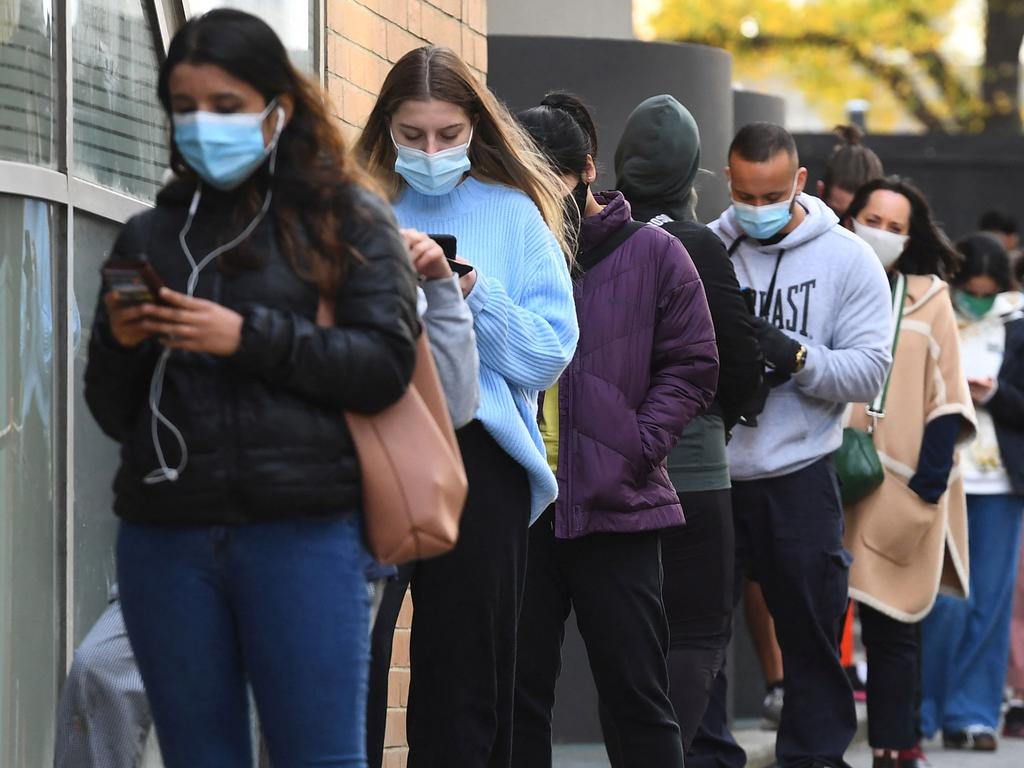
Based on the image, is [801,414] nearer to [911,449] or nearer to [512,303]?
[911,449]

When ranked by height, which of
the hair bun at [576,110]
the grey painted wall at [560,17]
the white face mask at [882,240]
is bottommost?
the white face mask at [882,240]

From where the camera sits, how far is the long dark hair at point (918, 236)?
7332mm

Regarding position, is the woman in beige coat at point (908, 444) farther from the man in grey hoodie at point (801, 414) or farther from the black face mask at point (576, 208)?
the black face mask at point (576, 208)

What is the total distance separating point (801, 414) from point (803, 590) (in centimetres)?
54

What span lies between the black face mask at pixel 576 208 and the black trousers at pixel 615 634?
2.27 ft

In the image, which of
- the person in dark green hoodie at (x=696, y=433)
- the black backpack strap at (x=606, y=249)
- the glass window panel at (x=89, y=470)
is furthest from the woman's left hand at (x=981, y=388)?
the glass window panel at (x=89, y=470)

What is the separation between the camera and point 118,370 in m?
3.30

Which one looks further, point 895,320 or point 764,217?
point 895,320

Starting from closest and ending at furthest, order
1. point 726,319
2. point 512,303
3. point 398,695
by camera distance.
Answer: point 512,303 → point 726,319 → point 398,695

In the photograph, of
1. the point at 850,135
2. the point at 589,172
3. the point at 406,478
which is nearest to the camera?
the point at 406,478

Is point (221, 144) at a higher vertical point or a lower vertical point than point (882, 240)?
lower

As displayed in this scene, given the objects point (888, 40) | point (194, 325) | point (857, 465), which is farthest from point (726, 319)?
point (888, 40)

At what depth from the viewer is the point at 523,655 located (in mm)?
5207

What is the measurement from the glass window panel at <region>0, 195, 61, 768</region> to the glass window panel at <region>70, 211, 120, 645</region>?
0.37 ft
